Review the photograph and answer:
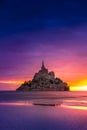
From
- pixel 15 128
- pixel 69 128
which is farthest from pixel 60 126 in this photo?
pixel 15 128

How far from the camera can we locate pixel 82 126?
38.6 metres

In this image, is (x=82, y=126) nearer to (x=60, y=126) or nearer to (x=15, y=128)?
(x=60, y=126)

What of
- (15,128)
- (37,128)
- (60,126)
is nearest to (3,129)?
(15,128)

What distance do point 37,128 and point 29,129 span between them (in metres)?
1.57

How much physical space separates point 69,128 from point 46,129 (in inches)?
113

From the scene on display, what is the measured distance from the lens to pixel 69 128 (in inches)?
1464

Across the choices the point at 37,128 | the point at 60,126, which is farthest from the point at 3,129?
the point at 60,126

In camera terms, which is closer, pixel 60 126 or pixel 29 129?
pixel 29 129

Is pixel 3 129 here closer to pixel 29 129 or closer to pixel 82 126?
pixel 29 129

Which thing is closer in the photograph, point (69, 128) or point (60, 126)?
point (69, 128)

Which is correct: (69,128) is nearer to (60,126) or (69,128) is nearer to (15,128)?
(60,126)

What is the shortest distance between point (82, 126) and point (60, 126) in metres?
2.96

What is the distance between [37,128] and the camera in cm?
3775

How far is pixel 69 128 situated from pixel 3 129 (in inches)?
315
